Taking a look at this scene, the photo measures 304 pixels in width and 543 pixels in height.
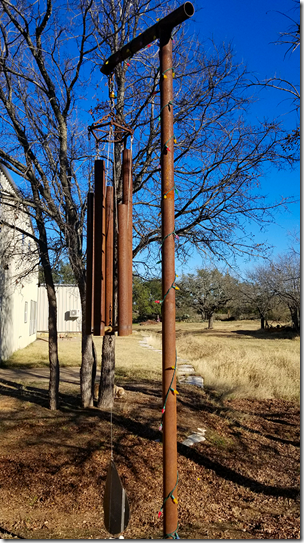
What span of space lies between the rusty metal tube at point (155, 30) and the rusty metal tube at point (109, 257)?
123 centimetres

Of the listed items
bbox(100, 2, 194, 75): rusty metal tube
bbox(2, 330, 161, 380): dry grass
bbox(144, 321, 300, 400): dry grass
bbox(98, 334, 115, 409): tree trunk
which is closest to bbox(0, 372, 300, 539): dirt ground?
bbox(98, 334, 115, 409): tree trunk

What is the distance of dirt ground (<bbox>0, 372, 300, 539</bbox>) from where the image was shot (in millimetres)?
4438

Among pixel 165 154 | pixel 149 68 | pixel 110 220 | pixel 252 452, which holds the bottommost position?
pixel 252 452

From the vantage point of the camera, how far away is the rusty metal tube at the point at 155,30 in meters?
3.10

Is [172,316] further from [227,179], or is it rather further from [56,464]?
[227,179]

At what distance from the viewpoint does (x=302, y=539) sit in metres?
4.10

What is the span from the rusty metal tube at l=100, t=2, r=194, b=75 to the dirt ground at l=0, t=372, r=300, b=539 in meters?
4.61

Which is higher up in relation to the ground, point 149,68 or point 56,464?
point 149,68

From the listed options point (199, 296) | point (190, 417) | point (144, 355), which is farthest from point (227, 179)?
point (199, 296)

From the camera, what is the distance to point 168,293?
3.25 m

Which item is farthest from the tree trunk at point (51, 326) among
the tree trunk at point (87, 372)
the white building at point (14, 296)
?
the white building at point (14, 296)

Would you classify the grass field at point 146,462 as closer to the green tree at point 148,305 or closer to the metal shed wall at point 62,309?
the green tree at point 148,305

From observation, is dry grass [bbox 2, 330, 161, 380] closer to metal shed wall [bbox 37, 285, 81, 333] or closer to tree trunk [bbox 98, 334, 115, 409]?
tree trunk [bbox 98, 334, 115, 409]

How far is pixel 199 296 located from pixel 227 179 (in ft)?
88.7
